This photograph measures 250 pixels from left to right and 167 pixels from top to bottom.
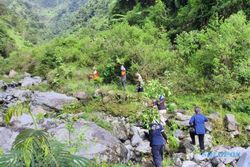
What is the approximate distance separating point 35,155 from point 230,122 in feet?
38.5

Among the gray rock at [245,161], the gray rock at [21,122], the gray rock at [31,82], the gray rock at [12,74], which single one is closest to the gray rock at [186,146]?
the gray rock at [245,161]

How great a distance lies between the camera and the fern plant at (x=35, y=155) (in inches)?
158

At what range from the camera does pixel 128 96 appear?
18578mm

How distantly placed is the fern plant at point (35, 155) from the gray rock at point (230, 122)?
11102 mm

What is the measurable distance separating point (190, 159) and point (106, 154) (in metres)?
2.50

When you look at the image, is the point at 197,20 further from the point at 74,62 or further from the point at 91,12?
the point at 91,12

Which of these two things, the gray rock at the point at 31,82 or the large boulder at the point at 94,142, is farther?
the gray rock at the point at 31,82

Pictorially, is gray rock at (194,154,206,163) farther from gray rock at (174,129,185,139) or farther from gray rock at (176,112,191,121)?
gray rock at (176,112,191,121)

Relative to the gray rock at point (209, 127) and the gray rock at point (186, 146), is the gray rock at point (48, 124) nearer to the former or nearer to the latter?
the gray rock at point (186, 146)

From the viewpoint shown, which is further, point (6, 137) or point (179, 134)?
point (179, 134)

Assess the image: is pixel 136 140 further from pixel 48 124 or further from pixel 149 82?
pixel 48 124

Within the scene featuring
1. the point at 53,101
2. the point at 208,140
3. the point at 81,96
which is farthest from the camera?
the point at 81,96

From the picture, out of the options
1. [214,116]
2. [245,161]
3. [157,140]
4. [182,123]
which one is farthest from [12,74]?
[245,161]

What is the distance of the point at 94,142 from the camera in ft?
39.6
